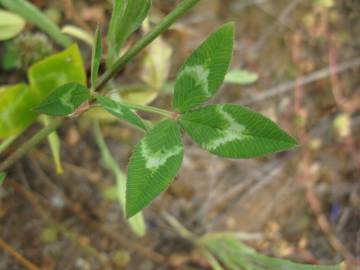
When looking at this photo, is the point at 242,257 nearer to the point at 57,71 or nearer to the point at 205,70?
the point at 57,71

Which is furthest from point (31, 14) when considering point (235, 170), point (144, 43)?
point (235, 170)

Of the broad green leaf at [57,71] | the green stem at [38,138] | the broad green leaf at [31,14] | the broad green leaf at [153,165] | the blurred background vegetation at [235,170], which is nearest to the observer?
the broad green leaf at [153,165]

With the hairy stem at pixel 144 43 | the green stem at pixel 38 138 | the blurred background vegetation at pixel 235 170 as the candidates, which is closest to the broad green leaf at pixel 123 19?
the hairy stem at pixel 144 43

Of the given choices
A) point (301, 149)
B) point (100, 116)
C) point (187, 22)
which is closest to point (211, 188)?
point (301, 149)

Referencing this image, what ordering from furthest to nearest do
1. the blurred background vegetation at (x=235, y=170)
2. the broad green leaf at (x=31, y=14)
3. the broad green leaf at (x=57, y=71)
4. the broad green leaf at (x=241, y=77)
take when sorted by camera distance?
the blurred background vegetation at (x=235, y=170)
the broad green leaf at (x=241, y=77)
the broad green leaf at (x=31, y=14)
the broad green leaf at (x=57, y=71)

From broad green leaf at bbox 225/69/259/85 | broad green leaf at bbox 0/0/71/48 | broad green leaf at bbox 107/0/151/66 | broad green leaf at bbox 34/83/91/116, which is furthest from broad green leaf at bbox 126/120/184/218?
broad green leaf at bbox 225/69/259/85

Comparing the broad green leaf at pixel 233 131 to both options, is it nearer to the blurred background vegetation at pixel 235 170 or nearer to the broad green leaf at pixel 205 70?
the broad green leaf at pixel 205 70
